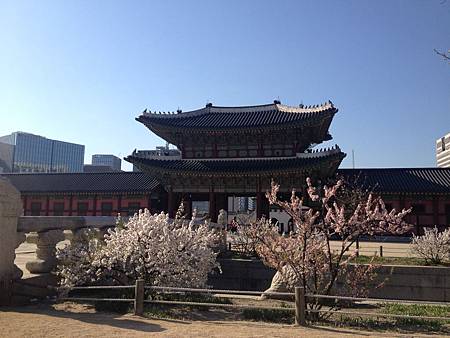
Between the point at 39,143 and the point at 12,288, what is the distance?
119 metres

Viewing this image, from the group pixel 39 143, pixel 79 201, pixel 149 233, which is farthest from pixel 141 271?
pixel 39 143

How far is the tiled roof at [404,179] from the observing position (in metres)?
30.1

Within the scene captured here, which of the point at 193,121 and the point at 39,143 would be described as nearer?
the point at 193,121

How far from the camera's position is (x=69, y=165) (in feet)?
416

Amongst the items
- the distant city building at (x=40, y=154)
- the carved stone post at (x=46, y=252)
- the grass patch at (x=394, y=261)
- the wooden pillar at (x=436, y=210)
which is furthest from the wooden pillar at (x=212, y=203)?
the distant city building at (x=40, y=154)

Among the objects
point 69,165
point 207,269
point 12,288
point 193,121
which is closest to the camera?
point 12,288

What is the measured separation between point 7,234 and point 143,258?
10.3ft

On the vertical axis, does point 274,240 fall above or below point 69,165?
below

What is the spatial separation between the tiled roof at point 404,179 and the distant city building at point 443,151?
70.9 m

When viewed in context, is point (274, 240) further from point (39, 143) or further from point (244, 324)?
point (39, 143)

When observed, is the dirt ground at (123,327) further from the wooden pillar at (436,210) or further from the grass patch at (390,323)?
the wooden pillar at (436,210)

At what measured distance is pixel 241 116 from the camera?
33.4 meters

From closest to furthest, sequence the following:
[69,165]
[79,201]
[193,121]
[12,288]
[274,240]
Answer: [12,288], [274,240], [193,121], [79,201], [69,165]

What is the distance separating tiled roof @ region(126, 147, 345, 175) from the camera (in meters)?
27.5
